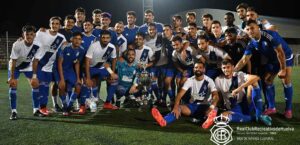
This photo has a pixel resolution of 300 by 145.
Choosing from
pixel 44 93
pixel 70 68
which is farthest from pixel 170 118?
pixel 44 93

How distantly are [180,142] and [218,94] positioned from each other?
1659 mm

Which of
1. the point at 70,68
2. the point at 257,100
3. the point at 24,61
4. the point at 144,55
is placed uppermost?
the point at 144,55

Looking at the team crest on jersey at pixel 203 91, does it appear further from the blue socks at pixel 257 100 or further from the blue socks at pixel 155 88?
Result: the blue socks at pixel 155 88

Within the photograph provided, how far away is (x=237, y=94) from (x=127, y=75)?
229cm

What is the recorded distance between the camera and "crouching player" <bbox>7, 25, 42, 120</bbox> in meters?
5.29

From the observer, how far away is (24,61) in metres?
5.49

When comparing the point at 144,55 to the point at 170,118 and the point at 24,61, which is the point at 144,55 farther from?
the point at 24,61

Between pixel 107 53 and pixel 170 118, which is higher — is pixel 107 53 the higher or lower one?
the higher one

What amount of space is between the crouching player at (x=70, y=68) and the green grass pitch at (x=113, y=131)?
392 mm

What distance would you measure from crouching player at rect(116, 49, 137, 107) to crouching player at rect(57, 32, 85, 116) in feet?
2.88

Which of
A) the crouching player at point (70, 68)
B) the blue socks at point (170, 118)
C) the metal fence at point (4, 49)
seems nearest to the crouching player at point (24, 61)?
the crouching player at point (70, 68)

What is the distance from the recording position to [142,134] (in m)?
4.20

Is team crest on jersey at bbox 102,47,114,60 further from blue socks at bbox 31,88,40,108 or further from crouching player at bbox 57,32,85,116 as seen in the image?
blue socks at bbox 31,88,40,108

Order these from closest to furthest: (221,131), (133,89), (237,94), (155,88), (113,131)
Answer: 1. (221,131)
2. (113,131)
3. (237,94)
4. (133,89)
5. (155,88)
